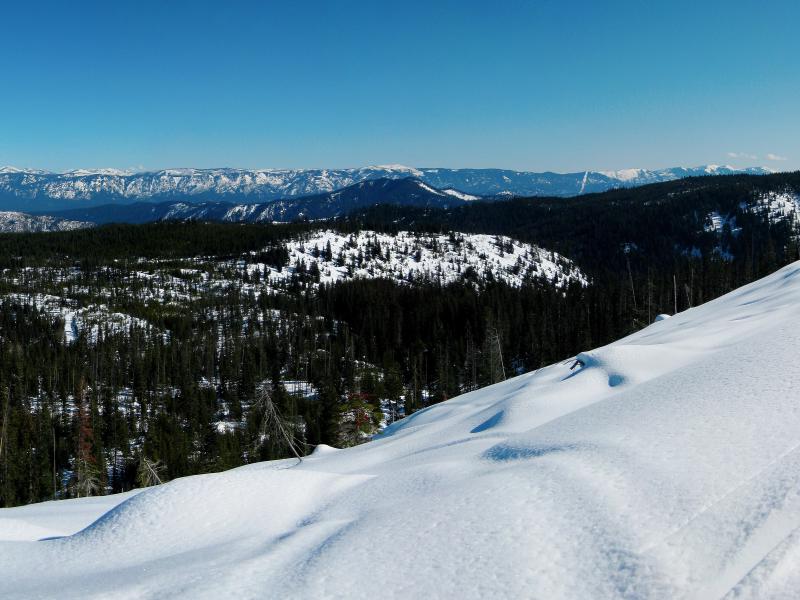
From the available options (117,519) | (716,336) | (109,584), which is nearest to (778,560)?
(109,584)

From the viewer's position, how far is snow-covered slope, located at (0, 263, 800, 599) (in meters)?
5.20

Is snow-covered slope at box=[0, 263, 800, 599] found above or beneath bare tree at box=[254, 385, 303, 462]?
Answer: above

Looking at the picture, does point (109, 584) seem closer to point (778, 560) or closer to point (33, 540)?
point (33, 540)

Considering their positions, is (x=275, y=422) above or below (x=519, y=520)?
below

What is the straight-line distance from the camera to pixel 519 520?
635 centimetres

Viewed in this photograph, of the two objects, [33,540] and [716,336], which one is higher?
[716,336]

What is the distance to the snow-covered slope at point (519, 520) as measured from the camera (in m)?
5.20

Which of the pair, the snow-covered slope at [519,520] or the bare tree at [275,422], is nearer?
the snow-covered slope at [519,520]

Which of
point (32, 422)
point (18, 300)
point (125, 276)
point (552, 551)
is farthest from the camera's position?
point (125, 276)

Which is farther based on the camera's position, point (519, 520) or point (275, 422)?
point (275, 422)

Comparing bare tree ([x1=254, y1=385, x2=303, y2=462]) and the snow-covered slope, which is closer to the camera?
the snow-covered slope

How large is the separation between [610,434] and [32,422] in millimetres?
82666

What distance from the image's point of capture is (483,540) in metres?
6.04

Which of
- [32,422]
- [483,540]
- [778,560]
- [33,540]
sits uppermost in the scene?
[778,560]
